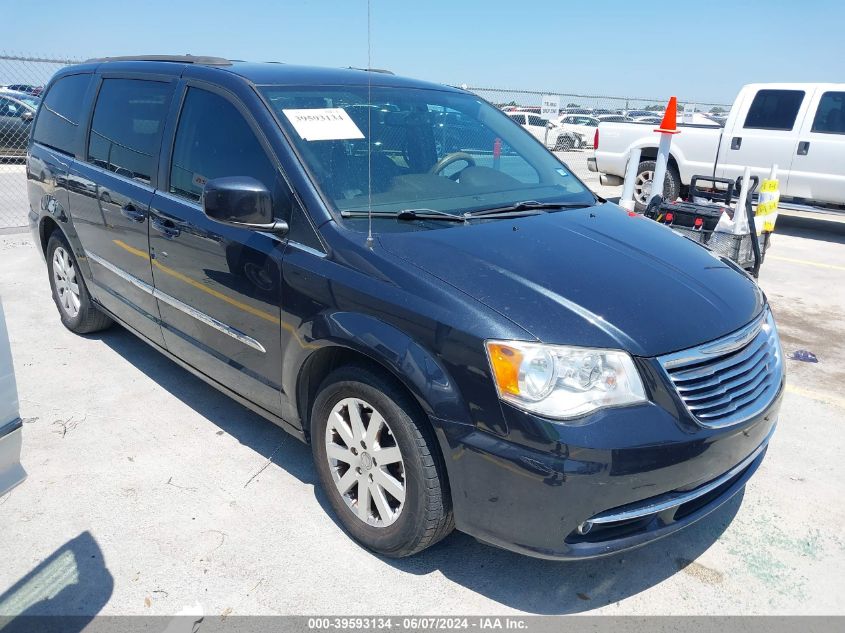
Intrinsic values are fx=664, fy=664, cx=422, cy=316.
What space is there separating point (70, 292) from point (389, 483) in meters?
3.54

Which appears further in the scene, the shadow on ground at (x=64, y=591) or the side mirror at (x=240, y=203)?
the side mirror at (x=240, y=203)

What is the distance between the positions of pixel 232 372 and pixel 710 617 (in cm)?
230

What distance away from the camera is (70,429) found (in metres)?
3.66

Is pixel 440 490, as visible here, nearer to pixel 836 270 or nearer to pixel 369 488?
pixel 369 488

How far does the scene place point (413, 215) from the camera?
279 centimetres

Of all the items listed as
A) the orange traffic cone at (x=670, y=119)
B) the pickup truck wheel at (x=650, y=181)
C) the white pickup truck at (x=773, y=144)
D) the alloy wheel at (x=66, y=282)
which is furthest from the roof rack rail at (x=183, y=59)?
the pickup truck wheel at (x=650, y=181)

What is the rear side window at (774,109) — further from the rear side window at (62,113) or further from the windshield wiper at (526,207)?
the rear side window at (62,113)

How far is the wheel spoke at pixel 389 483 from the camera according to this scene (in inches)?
97.9

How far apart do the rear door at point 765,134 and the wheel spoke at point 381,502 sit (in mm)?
8936

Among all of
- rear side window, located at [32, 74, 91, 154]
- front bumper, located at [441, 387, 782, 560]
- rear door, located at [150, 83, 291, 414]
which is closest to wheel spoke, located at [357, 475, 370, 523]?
front bumper, located at [441, 387, 782, 560]

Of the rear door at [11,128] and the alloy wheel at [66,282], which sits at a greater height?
the rear door at [11,128]

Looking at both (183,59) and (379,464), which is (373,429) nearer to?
(379,464)

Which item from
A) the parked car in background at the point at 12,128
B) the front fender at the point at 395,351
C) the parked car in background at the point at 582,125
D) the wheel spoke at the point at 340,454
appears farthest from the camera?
the parked car in background at the point at 582,125

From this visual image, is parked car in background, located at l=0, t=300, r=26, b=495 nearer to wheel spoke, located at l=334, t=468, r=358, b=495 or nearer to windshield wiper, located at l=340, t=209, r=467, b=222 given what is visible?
wheel spoke, located at l=334, t=468, r=358, b=495
